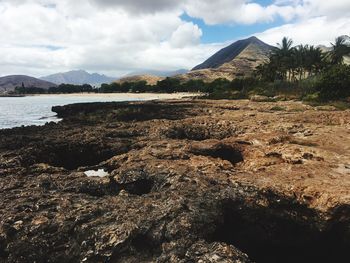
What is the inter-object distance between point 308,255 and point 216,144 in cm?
618

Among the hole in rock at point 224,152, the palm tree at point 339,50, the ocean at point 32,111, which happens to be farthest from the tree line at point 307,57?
the hole in rock at point 224,152

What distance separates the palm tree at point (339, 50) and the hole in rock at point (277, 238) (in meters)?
89.5

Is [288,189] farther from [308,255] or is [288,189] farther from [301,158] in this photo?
[301,158]

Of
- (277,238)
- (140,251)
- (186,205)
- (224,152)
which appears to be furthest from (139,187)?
(224,152)

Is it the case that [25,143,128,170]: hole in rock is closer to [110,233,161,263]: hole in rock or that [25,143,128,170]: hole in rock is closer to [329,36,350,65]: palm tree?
[110,233,161,263]: hole in rock

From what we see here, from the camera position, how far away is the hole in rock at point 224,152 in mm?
15695

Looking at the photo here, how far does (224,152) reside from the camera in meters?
16.1

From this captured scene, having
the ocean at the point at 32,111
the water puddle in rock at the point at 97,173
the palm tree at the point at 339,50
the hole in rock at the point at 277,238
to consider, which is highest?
the palm tree at the point at 339,50

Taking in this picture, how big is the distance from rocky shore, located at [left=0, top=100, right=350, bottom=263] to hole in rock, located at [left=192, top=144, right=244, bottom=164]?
4 centimetres

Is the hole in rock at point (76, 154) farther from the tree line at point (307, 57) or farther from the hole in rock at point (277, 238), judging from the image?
the tree line at point (307, 57)

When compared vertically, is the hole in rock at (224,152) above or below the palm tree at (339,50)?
below

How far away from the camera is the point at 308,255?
37.4 ft

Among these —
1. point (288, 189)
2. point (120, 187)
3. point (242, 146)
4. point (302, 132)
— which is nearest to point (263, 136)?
point (242, 146)

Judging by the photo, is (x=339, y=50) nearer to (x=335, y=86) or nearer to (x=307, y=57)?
(x=307, y=57)
